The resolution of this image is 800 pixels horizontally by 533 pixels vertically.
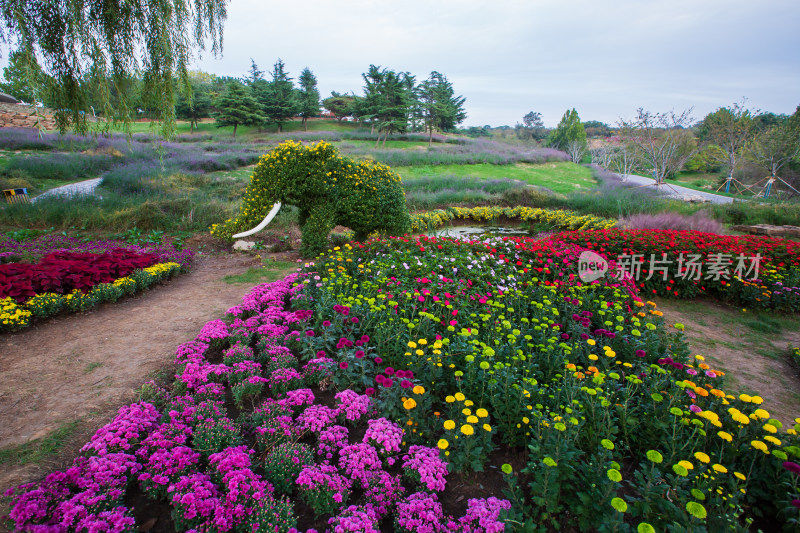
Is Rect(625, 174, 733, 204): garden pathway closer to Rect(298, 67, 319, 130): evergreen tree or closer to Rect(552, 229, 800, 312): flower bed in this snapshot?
Rect(552, 229, 800, 312): flower bed

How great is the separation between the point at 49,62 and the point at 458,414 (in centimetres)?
773

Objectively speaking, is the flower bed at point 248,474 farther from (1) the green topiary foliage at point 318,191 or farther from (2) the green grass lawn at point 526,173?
(2) the green grass lawn at point 526,173

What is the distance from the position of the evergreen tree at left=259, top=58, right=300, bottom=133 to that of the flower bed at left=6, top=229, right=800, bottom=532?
38066mm

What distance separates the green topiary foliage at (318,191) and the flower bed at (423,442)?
3540 millimetres

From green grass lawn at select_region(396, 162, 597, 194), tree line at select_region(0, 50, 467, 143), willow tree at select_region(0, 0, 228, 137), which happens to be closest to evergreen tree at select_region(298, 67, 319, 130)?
tree line at select_region(0, 50, 467, 143)

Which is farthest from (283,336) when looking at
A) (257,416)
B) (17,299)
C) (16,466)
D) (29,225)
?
(29,225)

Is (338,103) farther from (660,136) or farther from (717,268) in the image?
(717,268)

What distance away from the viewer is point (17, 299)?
3.94 m

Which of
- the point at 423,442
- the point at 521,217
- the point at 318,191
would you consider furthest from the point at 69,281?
the point at 521,217

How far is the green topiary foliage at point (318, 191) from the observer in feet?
21.8

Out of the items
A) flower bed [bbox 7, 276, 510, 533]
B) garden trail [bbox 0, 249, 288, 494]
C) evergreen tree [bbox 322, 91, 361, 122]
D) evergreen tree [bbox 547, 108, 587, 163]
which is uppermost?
evergreen tree [bbox 322, 91, 361, 122]

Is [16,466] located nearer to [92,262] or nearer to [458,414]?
[458,414]

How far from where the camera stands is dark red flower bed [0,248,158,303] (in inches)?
158

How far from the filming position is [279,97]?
36.5m
